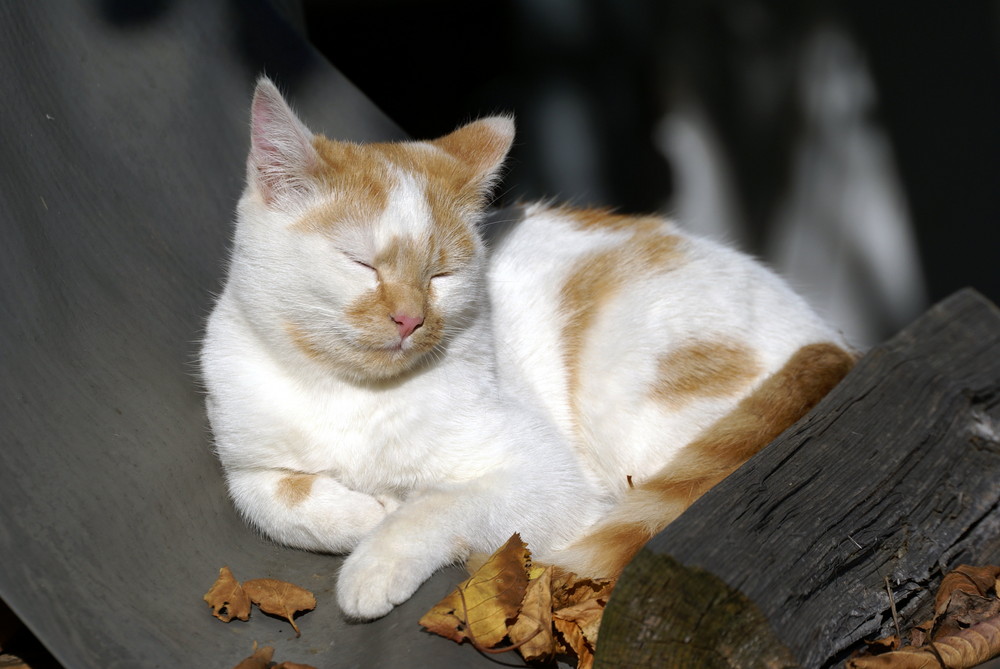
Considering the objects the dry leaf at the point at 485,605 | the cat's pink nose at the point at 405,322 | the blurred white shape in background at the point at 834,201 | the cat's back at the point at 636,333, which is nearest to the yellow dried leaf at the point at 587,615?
the dry leaf at the point at 485,605

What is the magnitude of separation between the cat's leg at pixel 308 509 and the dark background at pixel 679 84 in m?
2.74

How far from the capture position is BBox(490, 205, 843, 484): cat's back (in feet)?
8.17

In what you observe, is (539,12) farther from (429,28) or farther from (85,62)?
(85,62)

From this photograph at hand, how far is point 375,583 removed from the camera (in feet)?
5.87

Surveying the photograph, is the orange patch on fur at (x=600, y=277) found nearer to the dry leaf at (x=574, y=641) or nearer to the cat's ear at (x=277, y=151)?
the dry leaf at (x=574, y=641)

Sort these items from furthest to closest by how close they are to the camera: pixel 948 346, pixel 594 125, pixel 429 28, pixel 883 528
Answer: pixel 429 28 < pixel 594 125 < pixel 948 346 < pixel 883 528

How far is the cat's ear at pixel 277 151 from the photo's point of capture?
6.56 feet

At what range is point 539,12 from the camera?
16.8 feet

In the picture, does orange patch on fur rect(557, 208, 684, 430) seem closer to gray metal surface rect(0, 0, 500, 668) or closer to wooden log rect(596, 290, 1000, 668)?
wooden log rect(596, 290, 1000, 668)

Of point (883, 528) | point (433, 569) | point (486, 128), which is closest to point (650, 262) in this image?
point (486, 128)

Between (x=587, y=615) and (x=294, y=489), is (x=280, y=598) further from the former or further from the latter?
(x=587, y=615)

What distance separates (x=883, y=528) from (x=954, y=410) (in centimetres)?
Result: 41

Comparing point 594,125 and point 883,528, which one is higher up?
point 594,125

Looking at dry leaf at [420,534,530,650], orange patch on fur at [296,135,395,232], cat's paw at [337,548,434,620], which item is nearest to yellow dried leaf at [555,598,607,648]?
dry leaf at [420,534,530,650]
